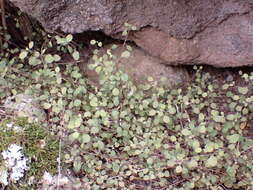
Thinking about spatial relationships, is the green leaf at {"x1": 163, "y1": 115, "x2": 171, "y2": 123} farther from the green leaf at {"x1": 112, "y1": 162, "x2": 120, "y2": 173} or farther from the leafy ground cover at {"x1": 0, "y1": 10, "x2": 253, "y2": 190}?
the green leaf at {"x1": 112, "y1": 162, "x2": 120, "y2": 173}

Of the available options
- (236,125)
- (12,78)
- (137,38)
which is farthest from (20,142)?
(236,125)

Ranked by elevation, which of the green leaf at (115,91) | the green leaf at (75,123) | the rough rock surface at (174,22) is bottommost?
the green leaf at (75,123)

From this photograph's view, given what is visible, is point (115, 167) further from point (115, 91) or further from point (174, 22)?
point (174, 22)

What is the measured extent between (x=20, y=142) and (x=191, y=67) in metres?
1.17

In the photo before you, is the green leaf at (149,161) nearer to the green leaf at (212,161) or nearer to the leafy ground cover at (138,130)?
the leafy ground cover at (138,130)

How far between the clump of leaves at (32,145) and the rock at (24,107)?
8 cm

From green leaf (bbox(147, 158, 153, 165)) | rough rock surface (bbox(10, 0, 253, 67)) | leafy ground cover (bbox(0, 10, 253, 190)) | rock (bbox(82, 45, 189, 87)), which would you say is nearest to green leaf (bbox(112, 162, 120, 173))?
leafy ground cover (bbox(0, 10, 253, 190))

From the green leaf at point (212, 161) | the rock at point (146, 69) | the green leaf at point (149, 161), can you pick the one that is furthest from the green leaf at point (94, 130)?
the rock at point (146, 69)

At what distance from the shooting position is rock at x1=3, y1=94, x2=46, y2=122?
6.90 ft

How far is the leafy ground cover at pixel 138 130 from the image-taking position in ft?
6.42

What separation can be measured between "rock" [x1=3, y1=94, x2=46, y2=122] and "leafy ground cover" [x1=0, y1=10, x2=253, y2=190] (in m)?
0.04

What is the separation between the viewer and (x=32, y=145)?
6.41 feet

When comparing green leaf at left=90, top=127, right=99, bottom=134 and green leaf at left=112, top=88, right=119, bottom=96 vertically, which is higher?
green leaf at left=112, top=88, right=119, bottom=96

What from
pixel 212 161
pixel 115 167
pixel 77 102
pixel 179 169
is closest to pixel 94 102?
pixel 77 102
